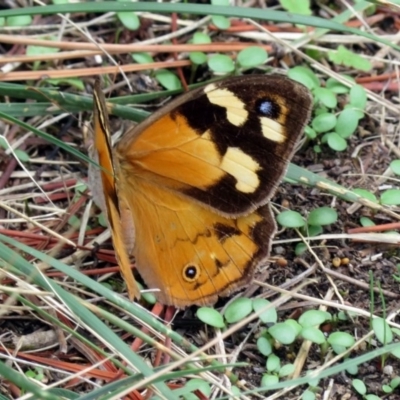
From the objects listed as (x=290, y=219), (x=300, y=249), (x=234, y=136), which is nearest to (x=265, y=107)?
(x=234, y=136)

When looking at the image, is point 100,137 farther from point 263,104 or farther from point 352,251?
point 352,251

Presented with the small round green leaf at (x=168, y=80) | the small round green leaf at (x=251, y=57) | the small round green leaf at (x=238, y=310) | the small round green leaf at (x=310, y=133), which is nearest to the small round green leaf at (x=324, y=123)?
the small round green leaf at (x=310, y=133)

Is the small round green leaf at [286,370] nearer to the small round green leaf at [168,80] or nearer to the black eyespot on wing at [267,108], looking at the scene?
the black eyespot on wing at [267,108]

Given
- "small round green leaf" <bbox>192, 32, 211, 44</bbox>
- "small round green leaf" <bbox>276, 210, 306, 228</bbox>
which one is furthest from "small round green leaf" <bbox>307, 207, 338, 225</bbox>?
"small round green leaf" <bbox>192, 32, 211, 44</bbox>

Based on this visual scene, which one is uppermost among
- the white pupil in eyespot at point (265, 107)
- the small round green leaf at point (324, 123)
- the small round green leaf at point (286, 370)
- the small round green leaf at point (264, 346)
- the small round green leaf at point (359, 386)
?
the white pupil in eyespot at point (265, 107)

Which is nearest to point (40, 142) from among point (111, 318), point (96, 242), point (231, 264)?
point (96, 242)

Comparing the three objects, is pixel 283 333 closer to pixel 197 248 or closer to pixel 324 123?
pixel 197 248

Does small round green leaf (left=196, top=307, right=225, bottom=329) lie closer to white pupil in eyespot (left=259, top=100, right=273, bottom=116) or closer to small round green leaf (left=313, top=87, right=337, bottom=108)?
white pupil in eyespot (left=259, top=100, right=273, bottom=116)
